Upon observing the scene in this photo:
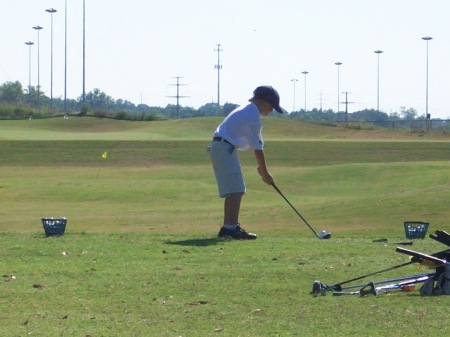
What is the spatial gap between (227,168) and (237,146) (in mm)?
325

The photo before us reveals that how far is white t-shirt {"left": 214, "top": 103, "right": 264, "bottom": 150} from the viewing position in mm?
13109

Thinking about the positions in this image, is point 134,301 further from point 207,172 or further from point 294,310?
point 207,172

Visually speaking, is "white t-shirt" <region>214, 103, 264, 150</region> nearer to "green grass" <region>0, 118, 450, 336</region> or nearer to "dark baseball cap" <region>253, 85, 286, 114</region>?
"dark baseball cap" <region>253, 85, 286, 114</region>

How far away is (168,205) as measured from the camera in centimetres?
2681

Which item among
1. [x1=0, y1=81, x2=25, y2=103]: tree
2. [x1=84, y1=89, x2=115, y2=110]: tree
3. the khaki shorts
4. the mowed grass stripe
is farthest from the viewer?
[x1=84, y1=89, x2=115, y2=110]: tree

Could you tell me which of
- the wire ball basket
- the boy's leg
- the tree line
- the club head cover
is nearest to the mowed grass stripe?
the wire ball basket

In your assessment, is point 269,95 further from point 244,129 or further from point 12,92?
point 12,92

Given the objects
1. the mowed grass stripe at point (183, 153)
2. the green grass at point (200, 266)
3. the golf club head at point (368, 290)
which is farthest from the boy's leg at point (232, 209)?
the mowed grass stripe at point (183, 153)

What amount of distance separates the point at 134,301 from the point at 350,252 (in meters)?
3.65

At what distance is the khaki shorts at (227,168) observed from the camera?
13.3m

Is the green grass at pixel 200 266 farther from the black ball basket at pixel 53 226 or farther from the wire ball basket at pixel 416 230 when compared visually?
the wire ball basket at pixel 416 230

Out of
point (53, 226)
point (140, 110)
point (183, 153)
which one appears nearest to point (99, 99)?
point (140, 110)

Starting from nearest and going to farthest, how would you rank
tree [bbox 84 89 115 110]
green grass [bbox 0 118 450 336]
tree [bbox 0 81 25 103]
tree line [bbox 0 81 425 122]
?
green grass [bbox 0 118 450 336], tree line [bbox 0 81 425 122], tree [bbox 0 81 25 103], tree [bbox 84 89 115 110]

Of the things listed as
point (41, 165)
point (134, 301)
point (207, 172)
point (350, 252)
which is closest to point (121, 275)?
point (134, 301)
